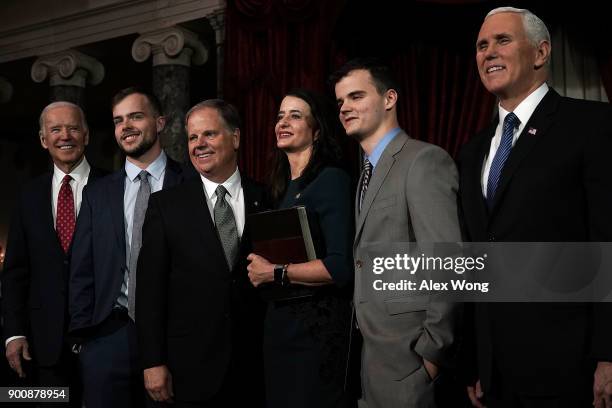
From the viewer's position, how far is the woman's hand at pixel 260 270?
9.00ft

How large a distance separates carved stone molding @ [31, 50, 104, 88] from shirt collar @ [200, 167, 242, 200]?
4664 mm

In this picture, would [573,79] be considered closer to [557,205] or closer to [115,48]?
[557,205]

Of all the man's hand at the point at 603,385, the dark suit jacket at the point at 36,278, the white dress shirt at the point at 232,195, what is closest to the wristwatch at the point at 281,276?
the white dress shirt at the point at 232,195

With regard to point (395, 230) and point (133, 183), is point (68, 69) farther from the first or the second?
point (395, 230)

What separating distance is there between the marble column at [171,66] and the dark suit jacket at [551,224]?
4.41 meters

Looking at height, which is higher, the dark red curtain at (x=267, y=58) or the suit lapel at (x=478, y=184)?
the dark red curtain at (x=267, y=58)

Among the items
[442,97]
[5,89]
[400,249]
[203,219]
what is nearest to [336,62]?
[442,97]

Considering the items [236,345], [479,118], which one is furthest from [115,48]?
[236,345]

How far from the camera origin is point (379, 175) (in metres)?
2.61

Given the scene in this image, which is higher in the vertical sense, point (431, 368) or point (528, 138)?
point (528, 138)

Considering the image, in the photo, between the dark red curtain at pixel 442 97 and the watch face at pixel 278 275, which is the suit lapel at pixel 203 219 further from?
the dark red curtain at pixel 442 97

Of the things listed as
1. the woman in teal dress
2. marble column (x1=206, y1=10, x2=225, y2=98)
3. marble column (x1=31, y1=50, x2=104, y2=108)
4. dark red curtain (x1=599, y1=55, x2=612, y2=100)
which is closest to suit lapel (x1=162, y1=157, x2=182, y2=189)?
the woman in teal dress

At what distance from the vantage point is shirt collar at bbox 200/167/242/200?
10.6 ft

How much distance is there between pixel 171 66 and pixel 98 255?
349cm
